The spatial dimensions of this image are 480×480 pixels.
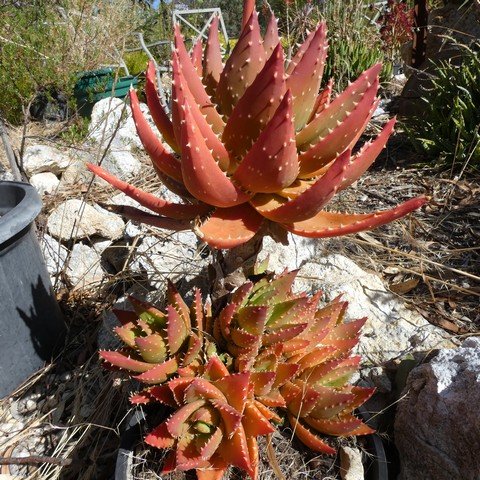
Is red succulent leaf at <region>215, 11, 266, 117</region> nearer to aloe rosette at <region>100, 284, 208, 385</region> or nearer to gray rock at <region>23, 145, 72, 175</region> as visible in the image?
aloe rosette at <region>100, 284, 208, 385</region>

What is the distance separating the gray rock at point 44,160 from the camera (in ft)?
11.1

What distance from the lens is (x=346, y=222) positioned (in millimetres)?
925

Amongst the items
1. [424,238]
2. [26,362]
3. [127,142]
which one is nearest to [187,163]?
[26,362]

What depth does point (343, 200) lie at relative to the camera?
2848mm

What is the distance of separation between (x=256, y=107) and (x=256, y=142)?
0.08 metres

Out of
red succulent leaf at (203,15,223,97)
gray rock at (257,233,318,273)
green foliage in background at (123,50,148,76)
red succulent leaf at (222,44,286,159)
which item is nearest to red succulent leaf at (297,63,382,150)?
red succulent leaf at (222,44,286,159)

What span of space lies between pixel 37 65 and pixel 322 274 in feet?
11.2

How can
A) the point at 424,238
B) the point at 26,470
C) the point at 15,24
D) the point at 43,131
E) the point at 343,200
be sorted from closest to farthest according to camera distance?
the point at 26,470 < the point at 424,238 < the point at 343,200 < the point at 15,24 < the point at 43,131

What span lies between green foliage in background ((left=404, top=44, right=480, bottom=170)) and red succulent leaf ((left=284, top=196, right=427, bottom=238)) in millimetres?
2278

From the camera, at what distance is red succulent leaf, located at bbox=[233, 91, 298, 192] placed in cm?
78

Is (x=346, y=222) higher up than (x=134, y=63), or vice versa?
(x=346, y=222)

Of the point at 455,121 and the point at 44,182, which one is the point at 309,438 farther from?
the point at 44,182

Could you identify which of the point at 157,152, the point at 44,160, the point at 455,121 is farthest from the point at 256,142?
the point at 44,160

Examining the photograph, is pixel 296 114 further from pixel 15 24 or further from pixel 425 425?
pixel 15 24
